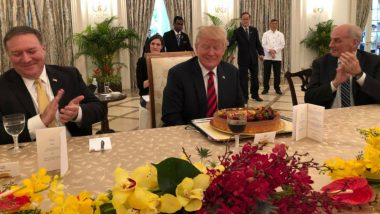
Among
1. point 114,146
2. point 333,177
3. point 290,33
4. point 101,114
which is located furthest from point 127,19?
point 333,177

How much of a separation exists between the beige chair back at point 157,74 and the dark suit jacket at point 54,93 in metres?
0.59

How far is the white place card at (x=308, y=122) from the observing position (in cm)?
180

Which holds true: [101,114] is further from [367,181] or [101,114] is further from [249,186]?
[249,186]

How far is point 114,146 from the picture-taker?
1792 millimetres

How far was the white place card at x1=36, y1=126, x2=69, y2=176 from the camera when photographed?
1.48 m

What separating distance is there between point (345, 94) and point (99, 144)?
6.34ft

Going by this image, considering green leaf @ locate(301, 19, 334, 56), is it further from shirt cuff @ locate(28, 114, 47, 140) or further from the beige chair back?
shirt cuff @ locate(28, 114, 47, 140)

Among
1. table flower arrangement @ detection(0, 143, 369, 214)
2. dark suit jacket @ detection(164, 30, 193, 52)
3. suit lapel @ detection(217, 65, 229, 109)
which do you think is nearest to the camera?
table flower arrangement @ detection(0, 143, 369, 214)

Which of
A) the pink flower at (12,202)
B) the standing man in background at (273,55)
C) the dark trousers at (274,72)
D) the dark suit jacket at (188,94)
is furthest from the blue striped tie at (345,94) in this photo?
the dark trousers at (274,72)

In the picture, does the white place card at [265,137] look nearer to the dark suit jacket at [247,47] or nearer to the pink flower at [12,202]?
the pink flower at [12,202]

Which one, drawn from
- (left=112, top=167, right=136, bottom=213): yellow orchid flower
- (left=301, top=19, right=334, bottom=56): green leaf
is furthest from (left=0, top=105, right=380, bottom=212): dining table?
(left=301, top=19, right=334, bottom=56): green leaf

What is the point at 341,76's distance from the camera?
2.68 metres

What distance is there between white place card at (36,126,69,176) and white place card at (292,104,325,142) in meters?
1.05

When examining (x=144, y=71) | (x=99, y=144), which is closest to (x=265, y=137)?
(x=99, y=144)
